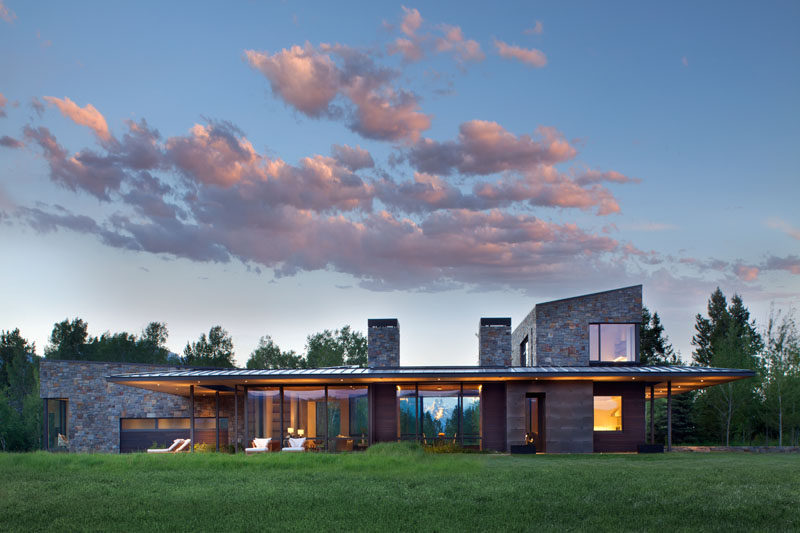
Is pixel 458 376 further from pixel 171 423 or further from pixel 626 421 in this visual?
pixel 171 423

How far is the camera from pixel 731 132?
2242cm

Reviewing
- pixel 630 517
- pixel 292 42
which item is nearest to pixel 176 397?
pixel 292 42

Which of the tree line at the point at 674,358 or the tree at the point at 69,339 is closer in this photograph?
the tree line at the point at 674,358

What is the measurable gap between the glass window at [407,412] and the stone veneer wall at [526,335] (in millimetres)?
→ 6451

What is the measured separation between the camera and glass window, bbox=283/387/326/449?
75.6 ft

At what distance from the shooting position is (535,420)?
938 inches

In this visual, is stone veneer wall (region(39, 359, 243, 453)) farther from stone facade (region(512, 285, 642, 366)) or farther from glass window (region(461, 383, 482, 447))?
stone facade (region(512, 285, 642, 366))

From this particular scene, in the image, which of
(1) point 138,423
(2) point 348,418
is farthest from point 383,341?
(1) point 138,423

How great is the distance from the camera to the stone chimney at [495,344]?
27219mm

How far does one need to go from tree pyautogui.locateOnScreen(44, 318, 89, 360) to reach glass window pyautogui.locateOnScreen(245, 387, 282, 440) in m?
49.1

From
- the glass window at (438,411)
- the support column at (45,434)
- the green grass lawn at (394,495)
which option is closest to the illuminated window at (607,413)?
the glass window at (438,411)

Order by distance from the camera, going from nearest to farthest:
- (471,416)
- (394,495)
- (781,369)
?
(394,495), (471,416), (781,369)

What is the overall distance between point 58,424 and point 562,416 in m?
22.8

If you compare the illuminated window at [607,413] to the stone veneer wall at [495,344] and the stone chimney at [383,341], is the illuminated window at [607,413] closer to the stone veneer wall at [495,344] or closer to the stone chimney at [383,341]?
the stone veneer wall at [495,344]
